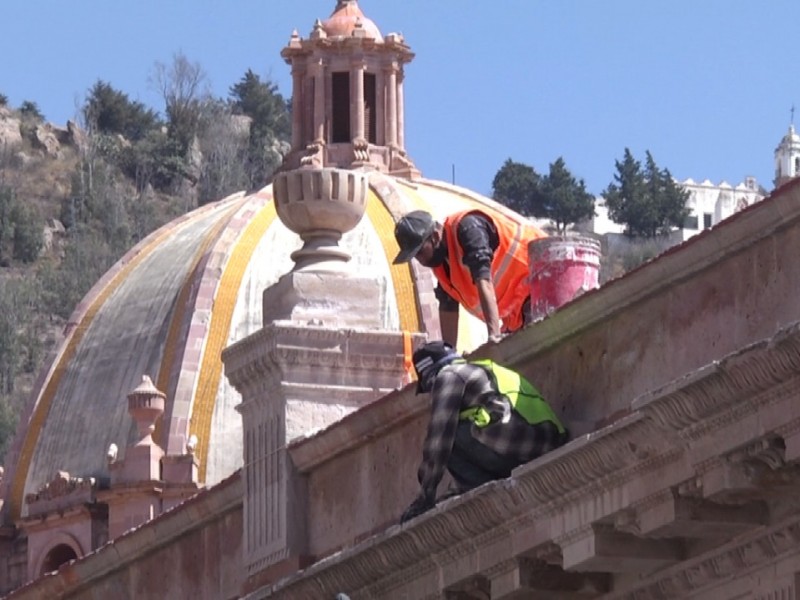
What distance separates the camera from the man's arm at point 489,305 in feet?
59.7

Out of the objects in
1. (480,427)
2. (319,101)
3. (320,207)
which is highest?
(319,101)

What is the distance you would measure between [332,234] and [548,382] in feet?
11.9

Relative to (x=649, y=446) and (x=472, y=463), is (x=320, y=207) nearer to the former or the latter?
(x=472, y=463)

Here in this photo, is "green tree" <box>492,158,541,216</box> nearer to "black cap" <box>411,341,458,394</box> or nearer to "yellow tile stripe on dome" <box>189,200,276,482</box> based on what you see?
"yellow tile stripe on dome" <box>189,200,276,482</box>

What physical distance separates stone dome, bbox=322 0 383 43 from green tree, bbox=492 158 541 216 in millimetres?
44525

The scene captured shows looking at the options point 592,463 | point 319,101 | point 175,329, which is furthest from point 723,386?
point 319,101

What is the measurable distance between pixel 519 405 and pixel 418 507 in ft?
2.69

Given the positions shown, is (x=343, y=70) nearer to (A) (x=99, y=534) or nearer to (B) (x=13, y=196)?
(A) (x=99, y=534)

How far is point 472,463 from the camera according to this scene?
16.6 metres

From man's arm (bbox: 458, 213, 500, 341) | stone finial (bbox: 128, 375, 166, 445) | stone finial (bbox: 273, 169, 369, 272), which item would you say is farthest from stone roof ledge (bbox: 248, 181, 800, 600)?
stone finial (bbox: 128, 375, 166, 445)

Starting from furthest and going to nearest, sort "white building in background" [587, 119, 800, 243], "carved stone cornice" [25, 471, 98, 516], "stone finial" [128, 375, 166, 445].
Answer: "white building in background" [587, 119, 800, 243], "carved stone cornice" [25, 471, 98, 516], "stone finial" [128, 375, 166, 445]

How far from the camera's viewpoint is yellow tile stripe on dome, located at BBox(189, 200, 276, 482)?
165ft

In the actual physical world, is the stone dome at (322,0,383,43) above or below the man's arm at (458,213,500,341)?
above

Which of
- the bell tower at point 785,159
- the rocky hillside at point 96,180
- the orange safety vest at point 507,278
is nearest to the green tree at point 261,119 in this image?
the rocky hillside at point 96,180
